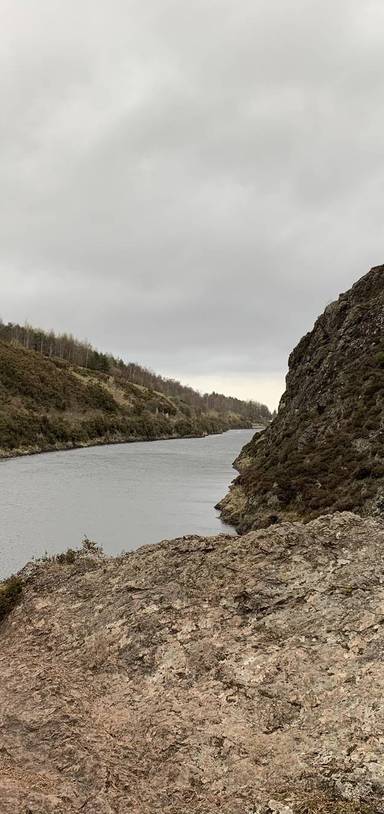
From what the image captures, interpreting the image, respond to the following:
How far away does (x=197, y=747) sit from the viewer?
1045 cm

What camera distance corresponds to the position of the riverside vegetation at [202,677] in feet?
30.3

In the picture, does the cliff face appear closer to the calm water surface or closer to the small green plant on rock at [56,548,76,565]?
the calm water surface

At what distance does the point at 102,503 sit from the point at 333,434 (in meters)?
23.7

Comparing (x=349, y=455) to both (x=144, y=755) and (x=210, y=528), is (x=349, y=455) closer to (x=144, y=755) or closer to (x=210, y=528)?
(x=210, y=528)

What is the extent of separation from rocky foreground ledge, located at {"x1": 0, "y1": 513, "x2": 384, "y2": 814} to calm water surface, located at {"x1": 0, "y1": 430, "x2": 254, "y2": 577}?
1374cm

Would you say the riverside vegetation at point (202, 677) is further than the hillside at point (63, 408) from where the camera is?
No

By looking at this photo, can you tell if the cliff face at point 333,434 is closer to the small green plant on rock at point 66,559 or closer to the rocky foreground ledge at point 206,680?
the rocky foreground ledge at point 206,680

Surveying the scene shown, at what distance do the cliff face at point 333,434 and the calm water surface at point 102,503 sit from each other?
15.8ft

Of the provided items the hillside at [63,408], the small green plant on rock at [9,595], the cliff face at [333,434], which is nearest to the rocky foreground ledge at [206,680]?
the small green plant on rock at [9,595]

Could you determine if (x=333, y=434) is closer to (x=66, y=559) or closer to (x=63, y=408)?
(x=66, y=559)

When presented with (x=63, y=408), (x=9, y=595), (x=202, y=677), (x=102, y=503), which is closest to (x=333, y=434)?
(x=102, y=503)

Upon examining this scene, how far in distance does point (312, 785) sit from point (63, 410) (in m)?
125

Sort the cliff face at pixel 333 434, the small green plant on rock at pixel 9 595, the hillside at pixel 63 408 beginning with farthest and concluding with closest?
the hillside at pixel 63 408 < the cliff face at pixel 333 434 < the small green plant on rock at pixel 9 595

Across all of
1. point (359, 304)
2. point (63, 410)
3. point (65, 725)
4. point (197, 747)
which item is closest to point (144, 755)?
point (197, 747)
